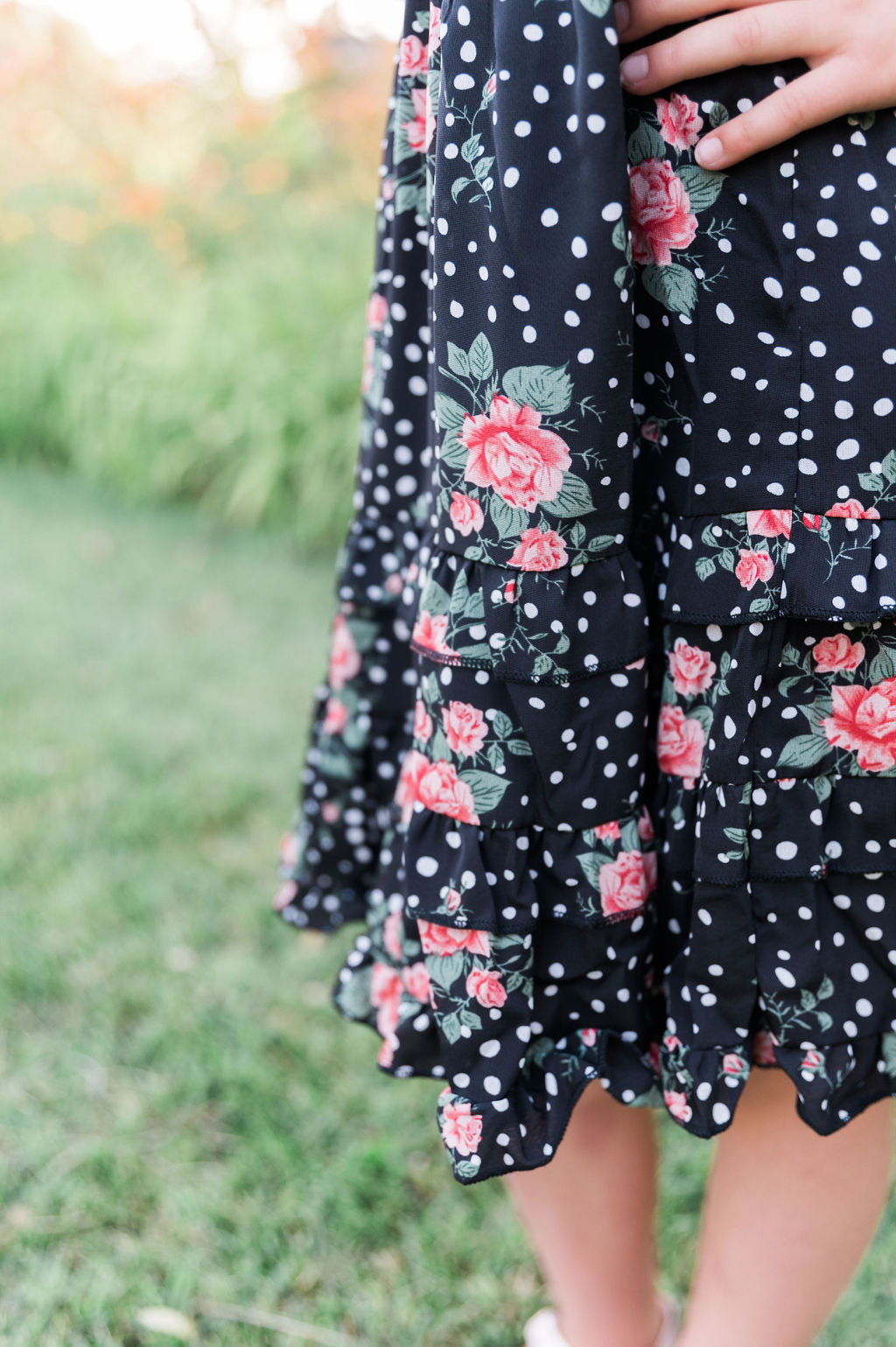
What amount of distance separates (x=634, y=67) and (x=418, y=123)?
0.22m

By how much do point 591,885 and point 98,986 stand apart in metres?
1.14

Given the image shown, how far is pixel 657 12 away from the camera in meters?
0.71

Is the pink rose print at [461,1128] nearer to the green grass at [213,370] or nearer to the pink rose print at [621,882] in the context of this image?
the pink rose print at [621,882]

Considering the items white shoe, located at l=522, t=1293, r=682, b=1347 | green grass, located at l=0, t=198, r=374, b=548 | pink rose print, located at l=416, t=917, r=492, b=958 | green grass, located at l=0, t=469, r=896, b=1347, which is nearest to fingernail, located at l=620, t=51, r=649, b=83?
pink rose print, located at l=416, t=917, r=492, b=958

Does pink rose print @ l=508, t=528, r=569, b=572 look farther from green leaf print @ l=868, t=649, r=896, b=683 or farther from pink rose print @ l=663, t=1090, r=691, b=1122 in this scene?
pink rose print @ l=663, t=1090, r=691, b=1122

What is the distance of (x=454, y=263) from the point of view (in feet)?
2.44

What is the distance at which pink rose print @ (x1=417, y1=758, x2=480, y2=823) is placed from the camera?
82 centimetres

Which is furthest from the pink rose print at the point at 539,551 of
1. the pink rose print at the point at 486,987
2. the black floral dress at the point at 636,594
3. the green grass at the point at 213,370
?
the green grass at the point at 213,370

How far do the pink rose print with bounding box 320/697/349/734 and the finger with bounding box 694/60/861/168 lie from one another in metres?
0.64

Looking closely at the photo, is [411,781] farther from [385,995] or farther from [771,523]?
[771,523]

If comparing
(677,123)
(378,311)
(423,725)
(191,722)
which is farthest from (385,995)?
(191,722)

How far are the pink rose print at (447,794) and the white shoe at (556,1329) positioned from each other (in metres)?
0.62

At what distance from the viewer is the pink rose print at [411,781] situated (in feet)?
2.82

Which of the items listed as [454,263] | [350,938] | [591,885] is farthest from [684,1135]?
[454,263]
